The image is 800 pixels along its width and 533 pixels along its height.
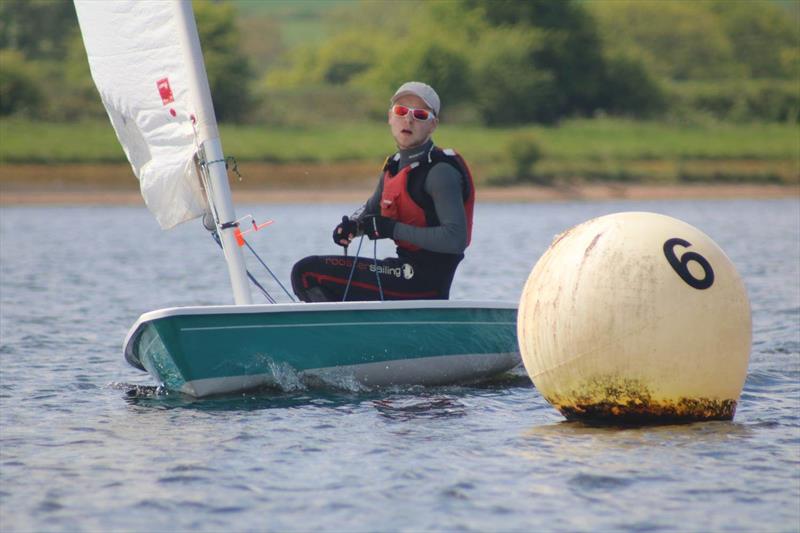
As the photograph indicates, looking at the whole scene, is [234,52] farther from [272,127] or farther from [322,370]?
[322,370]

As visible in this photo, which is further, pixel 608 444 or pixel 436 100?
pixel 436 100

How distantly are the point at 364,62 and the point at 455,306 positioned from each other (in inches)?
2554

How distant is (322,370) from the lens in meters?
8.16

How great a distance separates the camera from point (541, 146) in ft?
141

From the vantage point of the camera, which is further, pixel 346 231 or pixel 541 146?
pixel 541 146

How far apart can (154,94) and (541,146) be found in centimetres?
3517

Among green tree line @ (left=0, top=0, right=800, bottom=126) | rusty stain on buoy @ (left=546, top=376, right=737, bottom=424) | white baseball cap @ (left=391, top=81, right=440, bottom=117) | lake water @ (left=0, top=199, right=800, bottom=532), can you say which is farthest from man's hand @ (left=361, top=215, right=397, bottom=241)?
green tree line @ (left=0, top=0, right=800, bottom=126)

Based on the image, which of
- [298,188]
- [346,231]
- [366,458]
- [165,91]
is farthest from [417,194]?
[298,188]

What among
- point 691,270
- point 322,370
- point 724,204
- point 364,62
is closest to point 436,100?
point 322,370

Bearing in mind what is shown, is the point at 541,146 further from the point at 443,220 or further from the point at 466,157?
the point at 443,220

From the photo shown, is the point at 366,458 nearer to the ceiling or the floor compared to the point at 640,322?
nearer to the floor

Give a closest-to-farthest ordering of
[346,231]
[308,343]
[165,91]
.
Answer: [308,343], [346,231], [165,91]

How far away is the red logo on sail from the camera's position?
27.7 ft

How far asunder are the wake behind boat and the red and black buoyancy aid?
0.53 metres
